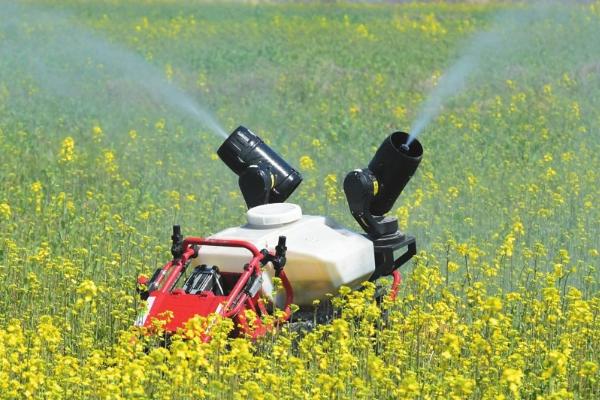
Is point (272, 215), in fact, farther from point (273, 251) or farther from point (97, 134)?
point (97, 134)

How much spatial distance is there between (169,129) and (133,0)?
14.7 meters

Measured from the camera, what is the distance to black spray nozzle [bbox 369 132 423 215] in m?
7.99

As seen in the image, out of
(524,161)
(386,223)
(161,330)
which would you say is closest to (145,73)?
(524,161)

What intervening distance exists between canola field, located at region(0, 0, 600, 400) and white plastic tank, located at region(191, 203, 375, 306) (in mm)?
214

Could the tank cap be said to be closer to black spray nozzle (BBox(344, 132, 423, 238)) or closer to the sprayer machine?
the sprayer machine

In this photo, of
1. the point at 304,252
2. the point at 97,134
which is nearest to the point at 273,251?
the point at 304,252

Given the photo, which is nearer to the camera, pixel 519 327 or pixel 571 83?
pixel 519 327

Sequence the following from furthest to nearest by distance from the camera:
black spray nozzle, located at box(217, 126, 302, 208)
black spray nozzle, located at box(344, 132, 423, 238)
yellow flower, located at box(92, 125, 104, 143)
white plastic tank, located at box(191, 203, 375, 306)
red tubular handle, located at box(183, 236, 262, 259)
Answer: yellow flower, located at box(92, 125, 104, 143) < black spray nozzle, located at box(217, 126, 302, 208) < black spray nozzle, located at box(344, 132, 423, 238) < white plastic tank, located at box(191, 203, 375, 306) < red tubular handle, located at box(183, 236, 262, 259)

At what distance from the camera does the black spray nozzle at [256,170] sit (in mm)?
8250

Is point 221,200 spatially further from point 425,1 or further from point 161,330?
point 425,1

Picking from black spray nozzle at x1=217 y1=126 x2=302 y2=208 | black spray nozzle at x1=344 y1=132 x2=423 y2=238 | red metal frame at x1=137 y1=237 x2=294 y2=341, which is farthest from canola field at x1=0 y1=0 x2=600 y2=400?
black spray nozzle at x1=217 y1=126 x2=302 y2=208

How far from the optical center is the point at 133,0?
1164 inches

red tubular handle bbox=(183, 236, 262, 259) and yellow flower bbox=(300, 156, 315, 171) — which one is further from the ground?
red tubular handle bbox=(183, 236, 262, 259)

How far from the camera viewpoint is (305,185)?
12305 mm
